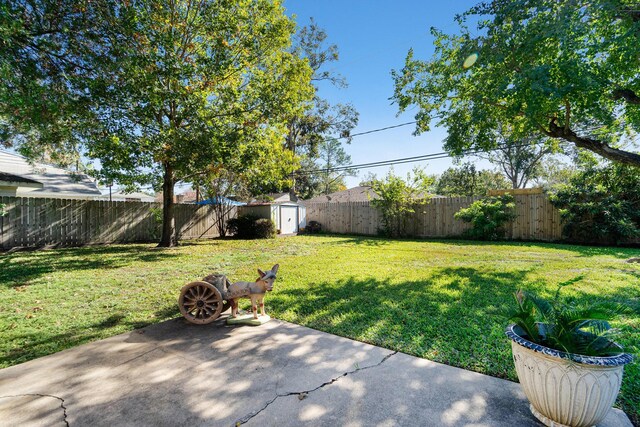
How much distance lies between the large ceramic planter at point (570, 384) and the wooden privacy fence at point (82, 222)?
12133mm

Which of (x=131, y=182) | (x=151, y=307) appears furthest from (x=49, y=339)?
(x=131, y=182)

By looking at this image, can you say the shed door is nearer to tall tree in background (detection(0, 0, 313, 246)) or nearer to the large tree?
tall tree in background (detection(0, 0, 313, 246))

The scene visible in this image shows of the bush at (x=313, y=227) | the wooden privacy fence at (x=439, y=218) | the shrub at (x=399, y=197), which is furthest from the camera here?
the bush at (x=313, y=227)

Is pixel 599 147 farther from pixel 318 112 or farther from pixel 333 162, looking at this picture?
pixel 333 162

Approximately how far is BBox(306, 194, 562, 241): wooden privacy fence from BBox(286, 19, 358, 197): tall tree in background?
6949 millimetres

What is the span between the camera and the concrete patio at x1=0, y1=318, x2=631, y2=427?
1761 mm

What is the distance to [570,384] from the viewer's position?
1.55 m

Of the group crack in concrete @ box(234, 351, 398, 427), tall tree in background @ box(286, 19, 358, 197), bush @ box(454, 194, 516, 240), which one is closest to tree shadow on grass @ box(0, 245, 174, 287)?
crack in concrete @ box(234, 351, 398, 427)

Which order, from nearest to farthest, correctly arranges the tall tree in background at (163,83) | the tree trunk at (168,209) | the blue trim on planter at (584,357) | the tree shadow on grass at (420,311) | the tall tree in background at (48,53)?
the blue trim on planter at (584,357) < the tree shadow on grass at (420,311) < the tall tree in background at (48,53) < the tall tree in background at (163,83) < the tree trunk at (168,209)

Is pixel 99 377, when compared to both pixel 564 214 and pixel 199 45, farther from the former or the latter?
pixel 564 214

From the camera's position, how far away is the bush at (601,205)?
9.17 metres

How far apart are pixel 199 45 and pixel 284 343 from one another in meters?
8.89

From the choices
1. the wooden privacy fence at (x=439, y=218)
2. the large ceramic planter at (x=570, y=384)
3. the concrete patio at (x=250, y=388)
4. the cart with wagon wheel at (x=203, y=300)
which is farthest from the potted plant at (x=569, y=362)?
the wooden privacy fence at (x=439, y=218)

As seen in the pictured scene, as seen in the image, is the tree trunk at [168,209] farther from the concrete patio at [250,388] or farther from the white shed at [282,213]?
the concrete patio at [250,388]
